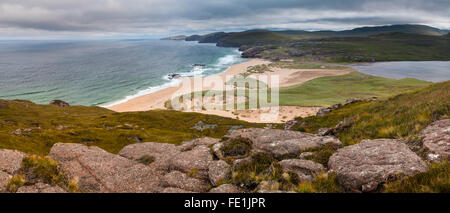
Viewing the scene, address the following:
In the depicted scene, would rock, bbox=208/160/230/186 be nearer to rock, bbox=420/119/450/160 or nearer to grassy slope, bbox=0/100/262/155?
rock, bbox=420/119/450/160

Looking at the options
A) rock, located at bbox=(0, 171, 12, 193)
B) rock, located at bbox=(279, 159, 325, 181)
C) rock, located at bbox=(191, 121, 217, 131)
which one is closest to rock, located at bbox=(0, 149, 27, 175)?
rock, located at bbox=(0, 171, 12, 193)

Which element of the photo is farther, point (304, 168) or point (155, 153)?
point (155, 153)

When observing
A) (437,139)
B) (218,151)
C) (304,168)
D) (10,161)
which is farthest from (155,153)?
(437,139)

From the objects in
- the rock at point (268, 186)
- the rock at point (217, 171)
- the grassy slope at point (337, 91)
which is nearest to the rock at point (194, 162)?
the rock at point (217, 171)

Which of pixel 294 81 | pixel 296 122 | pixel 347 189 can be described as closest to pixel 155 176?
pixel 347 189

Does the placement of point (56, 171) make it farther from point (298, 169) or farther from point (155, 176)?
point (298, 169)

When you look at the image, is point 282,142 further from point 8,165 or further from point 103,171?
point 8,165
